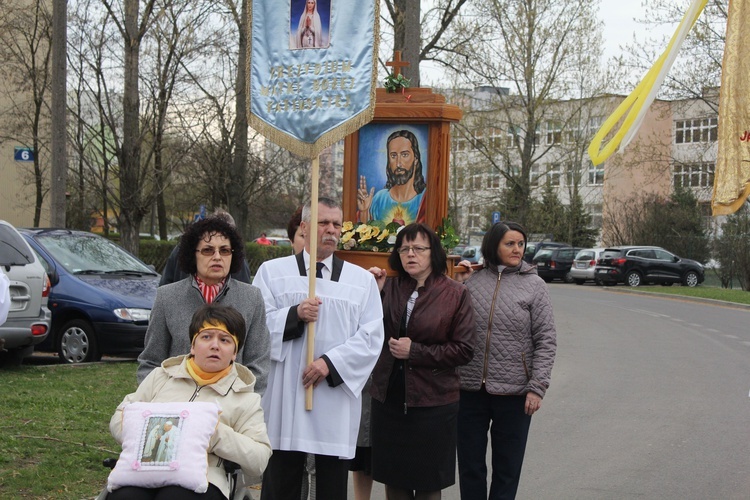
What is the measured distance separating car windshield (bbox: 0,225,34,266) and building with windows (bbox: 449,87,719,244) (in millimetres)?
28474

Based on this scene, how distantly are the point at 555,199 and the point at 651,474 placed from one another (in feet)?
158

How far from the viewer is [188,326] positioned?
493cm

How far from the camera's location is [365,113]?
556 centimetres

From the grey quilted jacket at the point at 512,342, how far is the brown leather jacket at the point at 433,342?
294 millimetres

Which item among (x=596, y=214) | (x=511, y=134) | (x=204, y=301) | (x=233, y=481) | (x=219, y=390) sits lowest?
(x=233, y=481)

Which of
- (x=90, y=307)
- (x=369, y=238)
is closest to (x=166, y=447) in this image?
(x=369, y=238)

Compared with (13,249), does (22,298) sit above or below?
below

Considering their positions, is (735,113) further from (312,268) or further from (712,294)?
(712,294)

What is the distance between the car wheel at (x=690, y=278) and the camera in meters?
38.7

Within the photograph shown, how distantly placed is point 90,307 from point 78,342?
20.8 inches

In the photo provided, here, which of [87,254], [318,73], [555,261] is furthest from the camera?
[555,261]

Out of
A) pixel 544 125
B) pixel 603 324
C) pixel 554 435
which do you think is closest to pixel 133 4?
pixel 603 324

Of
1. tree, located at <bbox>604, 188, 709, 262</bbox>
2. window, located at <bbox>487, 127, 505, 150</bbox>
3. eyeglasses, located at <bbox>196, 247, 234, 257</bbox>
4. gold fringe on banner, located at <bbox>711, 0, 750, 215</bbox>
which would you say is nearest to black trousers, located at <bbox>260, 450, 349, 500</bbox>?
eyeglasses, located at <bbox>196, 247, 234, 257</bbox>

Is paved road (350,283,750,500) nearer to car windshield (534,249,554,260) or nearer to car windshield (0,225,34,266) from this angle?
car windshield (0,225,34,266)
